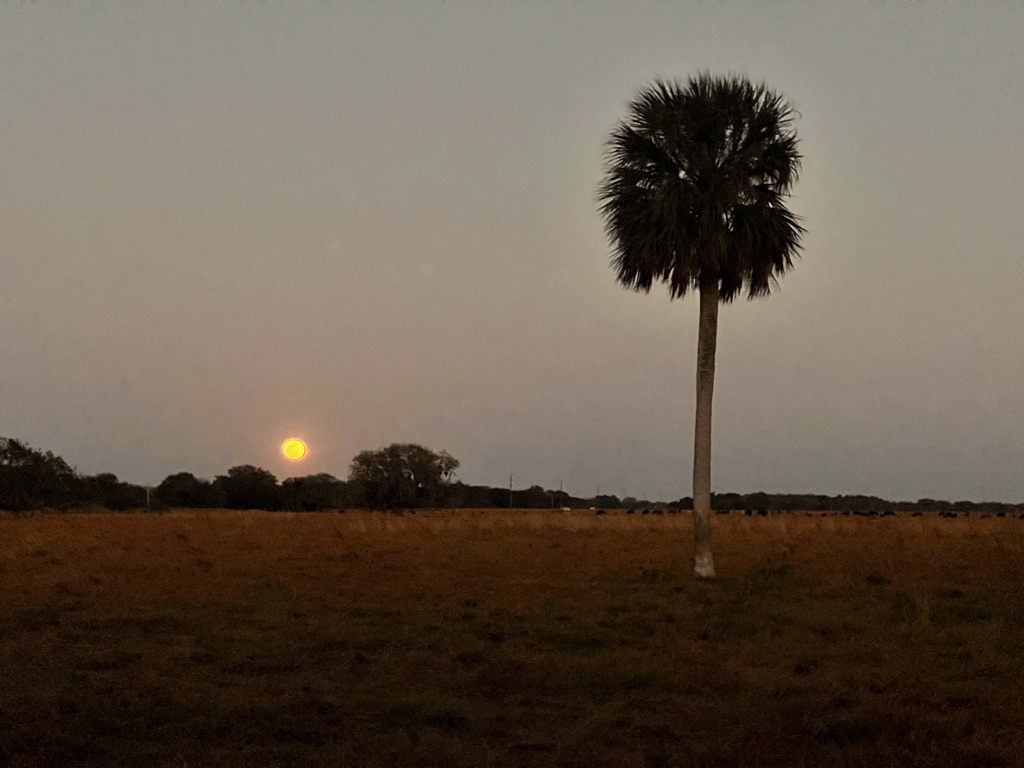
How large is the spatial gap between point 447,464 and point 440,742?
81446 mm

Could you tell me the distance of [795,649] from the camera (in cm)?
1156

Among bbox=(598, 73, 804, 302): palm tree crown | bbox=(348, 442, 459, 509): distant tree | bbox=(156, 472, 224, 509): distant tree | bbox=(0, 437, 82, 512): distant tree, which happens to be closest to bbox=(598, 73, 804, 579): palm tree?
bbox=(598, 73, 804, 302): palm tree crown

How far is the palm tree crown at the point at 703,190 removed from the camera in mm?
18266

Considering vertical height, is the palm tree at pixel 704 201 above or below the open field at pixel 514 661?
above

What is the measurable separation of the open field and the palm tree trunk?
2.12ft

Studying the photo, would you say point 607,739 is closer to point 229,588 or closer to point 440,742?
point 440,742

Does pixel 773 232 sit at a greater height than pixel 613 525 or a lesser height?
greater

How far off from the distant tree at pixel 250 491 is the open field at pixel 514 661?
6628 centimetres

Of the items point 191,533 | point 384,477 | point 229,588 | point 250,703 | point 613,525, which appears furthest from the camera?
point 384,477

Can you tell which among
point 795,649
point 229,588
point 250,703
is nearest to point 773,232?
point 795,649

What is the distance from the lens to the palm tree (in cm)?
1833

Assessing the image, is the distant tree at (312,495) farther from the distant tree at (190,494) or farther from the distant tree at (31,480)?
the distant tree at (31,480)

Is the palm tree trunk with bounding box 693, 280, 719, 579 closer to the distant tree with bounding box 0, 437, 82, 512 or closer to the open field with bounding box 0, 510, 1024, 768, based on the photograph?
the open field with bounding box 0, 510, 1024, 768

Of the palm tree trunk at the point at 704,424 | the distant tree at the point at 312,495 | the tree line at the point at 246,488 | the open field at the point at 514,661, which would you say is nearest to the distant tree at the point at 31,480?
the tree line at the point at 246,488
